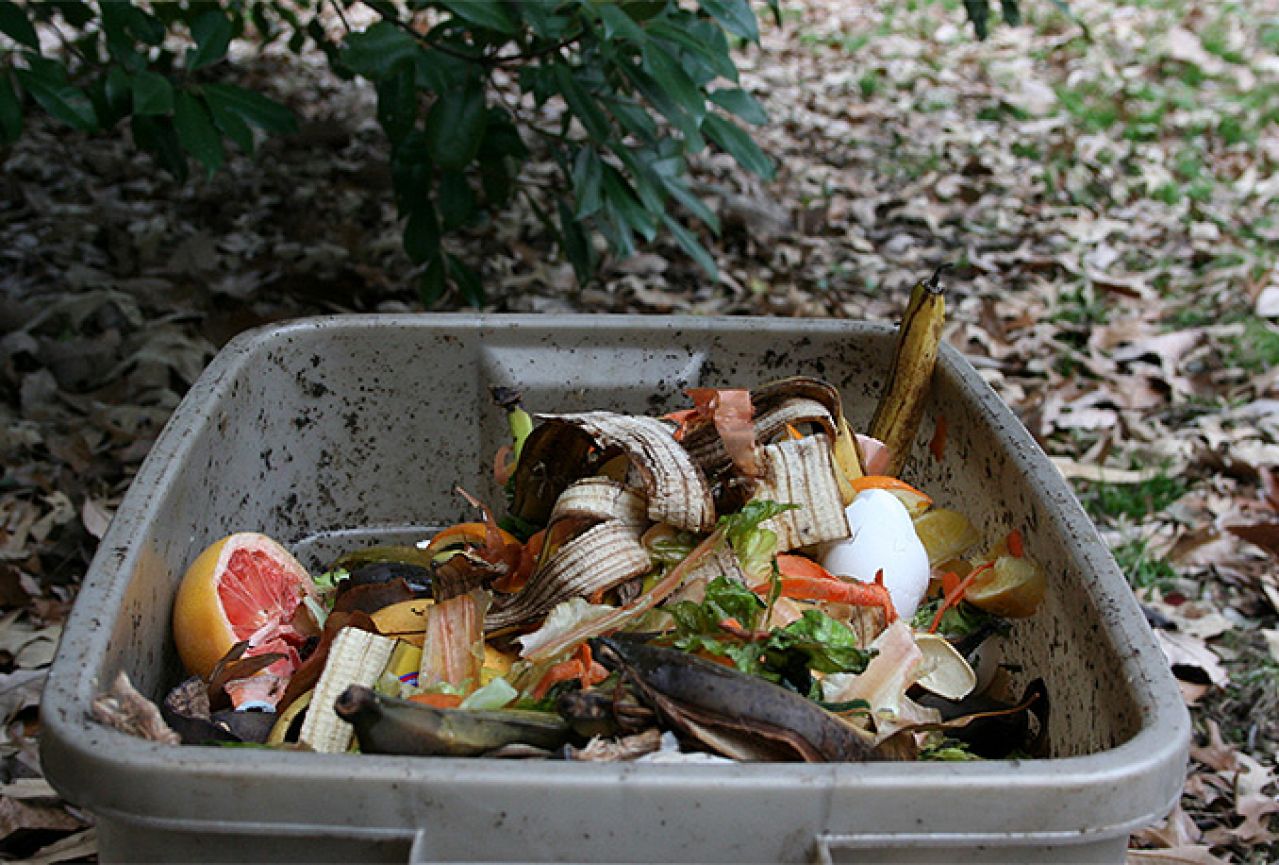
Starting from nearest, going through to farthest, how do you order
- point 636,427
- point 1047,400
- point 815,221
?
1. point 636,427
2. point 1047,400
3. point 815,221

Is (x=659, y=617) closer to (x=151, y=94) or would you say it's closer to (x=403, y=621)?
(x=403, y=621)

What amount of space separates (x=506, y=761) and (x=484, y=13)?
1.42 meters

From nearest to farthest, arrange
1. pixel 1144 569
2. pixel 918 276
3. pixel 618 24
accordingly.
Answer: pixel 618 24 < pixel 1144 569 < pixel 918 276

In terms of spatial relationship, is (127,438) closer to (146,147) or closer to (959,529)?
(146,147)

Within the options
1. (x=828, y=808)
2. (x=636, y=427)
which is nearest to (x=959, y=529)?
(x=636, y=427)

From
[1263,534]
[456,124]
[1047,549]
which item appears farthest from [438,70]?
[1263,534]

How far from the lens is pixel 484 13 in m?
1.99

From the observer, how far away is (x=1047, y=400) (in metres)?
3.04

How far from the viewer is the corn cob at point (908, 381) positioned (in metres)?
1.72

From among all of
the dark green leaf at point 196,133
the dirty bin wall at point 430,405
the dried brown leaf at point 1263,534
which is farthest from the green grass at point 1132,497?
the dark green leaf at point 196,133

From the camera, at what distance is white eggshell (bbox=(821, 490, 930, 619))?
1.45m

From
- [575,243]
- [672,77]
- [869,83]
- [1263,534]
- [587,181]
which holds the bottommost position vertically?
[1263,534]

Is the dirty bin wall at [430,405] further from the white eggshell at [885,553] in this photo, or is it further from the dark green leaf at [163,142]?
the dark green leaf at [163,142]

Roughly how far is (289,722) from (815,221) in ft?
10.2
